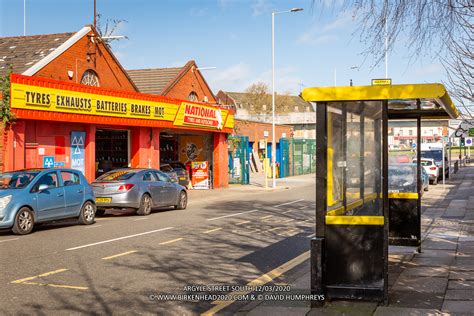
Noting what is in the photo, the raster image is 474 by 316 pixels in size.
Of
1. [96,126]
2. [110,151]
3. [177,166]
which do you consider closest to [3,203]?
[96,126]

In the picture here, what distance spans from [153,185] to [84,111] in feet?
15.6

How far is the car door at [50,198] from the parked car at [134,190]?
3.05 m

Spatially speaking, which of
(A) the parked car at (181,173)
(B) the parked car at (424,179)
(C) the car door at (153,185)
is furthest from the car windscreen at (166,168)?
(B) the parked car at (424,179)

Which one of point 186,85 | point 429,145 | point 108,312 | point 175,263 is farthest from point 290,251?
point 429,145

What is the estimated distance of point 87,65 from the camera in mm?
25047

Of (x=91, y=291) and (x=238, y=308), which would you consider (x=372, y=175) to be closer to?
(x=238, y=308)

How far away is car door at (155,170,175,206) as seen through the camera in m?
19.0

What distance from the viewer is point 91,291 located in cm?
746

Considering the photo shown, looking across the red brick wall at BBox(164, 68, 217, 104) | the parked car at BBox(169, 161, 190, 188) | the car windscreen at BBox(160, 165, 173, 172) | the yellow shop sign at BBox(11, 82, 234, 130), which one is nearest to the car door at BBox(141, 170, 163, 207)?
the yellow shop sign at BBox(11, 82, 234, 130)

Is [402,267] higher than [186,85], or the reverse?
[186,85]

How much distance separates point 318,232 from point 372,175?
97 centimetres

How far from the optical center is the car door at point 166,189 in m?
19.0

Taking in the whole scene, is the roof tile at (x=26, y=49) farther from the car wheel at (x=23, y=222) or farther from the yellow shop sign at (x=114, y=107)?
the car wheel at (x=23, y=222)

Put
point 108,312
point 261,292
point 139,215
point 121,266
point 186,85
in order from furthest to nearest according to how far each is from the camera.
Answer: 1. point 186,85
2. point 139,215
3. point 121,266
4. point 261,292
5. point 108,312
